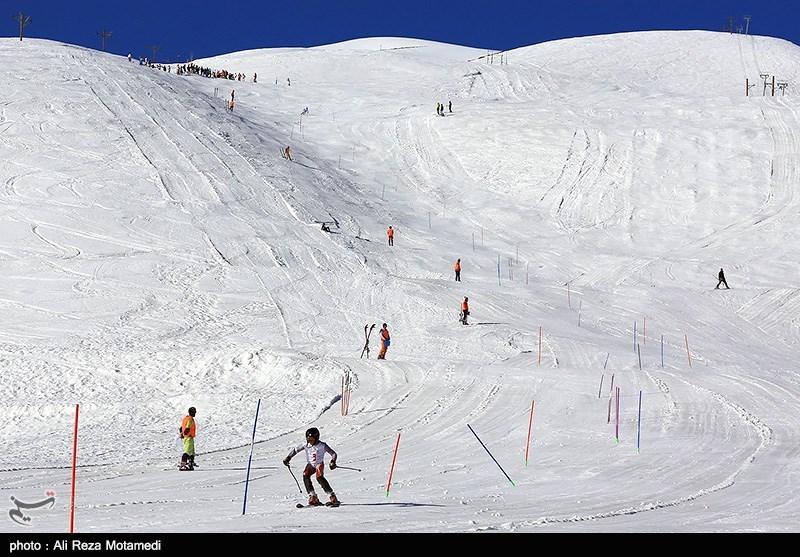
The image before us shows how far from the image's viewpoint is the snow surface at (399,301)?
13367mm

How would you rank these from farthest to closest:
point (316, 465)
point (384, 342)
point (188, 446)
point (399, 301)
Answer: point (399, 301)
point (384, 342)
point (188, 446)
point (316, 465)

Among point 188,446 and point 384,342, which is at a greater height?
point 384,342

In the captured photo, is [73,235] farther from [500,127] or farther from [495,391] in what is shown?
[500,127]

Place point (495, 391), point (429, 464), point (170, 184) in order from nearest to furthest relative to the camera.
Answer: point (429, 464) < point (495, 391) < point (170, 184)

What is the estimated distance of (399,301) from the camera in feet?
99.2

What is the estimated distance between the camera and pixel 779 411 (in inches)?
751

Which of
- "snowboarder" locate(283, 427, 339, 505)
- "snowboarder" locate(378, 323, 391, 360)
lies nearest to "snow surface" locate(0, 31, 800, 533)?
"snowboarder" locate(283, 427, 339, 505)

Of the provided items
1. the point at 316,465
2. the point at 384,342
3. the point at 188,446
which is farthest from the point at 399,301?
the point at 316,465

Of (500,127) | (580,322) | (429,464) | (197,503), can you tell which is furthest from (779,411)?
(500,127)

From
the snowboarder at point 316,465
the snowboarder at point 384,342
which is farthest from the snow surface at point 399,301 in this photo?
the snowboarder at point 384,342

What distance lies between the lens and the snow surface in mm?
13367

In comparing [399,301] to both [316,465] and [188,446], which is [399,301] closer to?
[188,446]

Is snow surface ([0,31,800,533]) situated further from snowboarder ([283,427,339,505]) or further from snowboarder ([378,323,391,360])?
snowboarder ([378,323,391,360])

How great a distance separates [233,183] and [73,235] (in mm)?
9592
